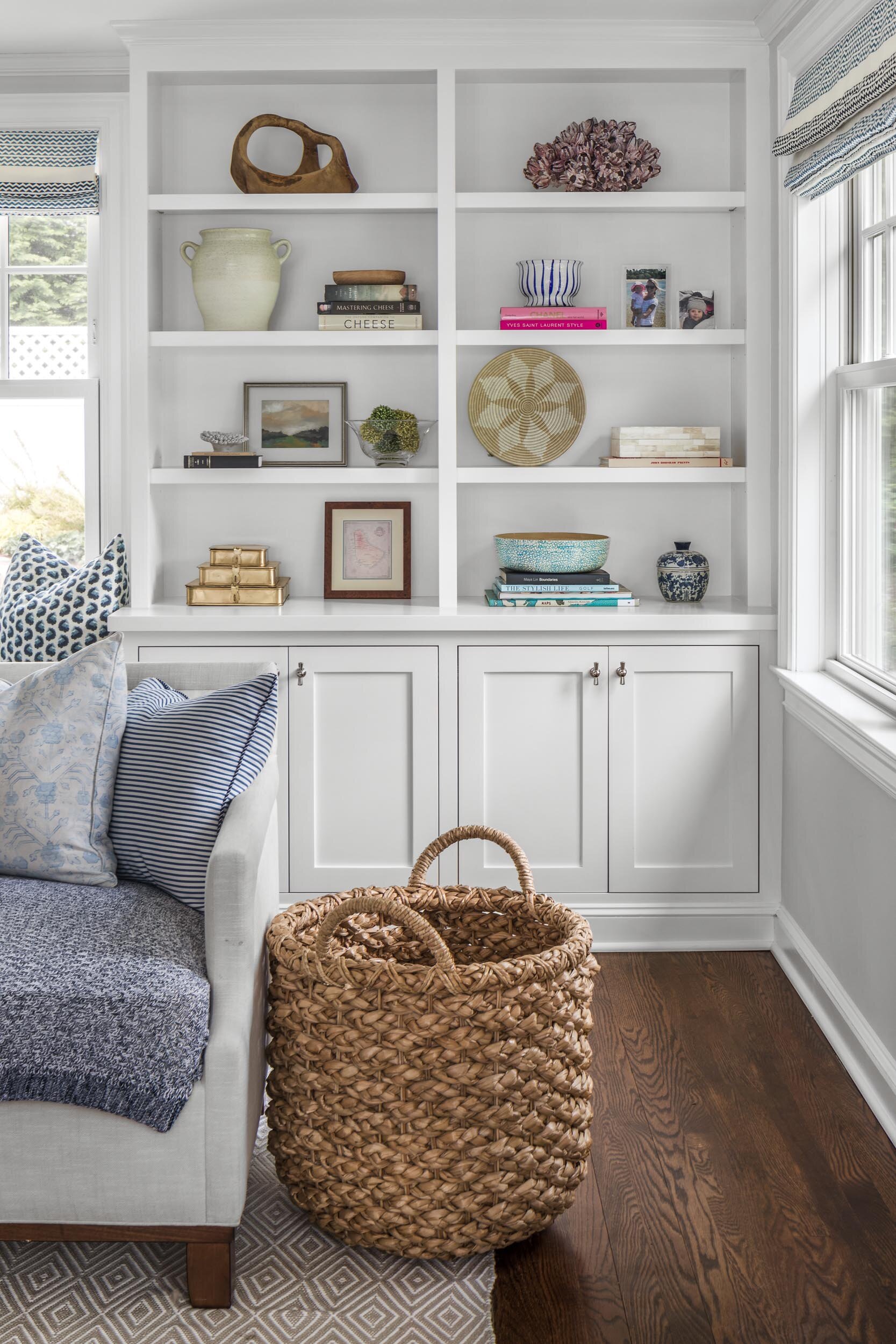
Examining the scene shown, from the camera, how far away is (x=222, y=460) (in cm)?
339

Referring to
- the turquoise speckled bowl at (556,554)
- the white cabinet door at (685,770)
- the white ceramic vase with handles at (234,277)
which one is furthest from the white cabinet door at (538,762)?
the white ceramic vase with handles at (234,277)

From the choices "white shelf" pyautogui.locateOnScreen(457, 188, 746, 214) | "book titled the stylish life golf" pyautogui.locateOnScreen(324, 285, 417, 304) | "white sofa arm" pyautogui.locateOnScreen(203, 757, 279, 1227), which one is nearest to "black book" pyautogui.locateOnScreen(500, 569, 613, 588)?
"book titled the stylish life golf" pyautogui.locateOnScreen(324, 285, 417, 304)

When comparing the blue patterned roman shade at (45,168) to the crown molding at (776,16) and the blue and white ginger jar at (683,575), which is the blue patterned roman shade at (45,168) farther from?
the blue and white ginger jar at (683,575)

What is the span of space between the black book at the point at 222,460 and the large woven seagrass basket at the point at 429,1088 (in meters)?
1.72

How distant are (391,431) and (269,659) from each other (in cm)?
73

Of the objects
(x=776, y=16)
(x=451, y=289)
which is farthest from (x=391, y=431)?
(x=776, y=16)

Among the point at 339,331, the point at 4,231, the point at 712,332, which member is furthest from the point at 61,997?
the point at 4,231

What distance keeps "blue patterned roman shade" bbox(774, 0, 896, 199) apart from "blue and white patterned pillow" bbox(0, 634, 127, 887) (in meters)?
1.78

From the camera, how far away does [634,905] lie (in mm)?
3330

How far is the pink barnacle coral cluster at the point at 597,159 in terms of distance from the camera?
3.31 metres

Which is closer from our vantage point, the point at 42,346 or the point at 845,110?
the point at 845,110

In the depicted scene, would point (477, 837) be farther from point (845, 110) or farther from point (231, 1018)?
point (845, 110)

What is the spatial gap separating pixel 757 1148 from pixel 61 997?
1313 millimetres

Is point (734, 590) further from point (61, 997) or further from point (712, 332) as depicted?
point (61, 997)
